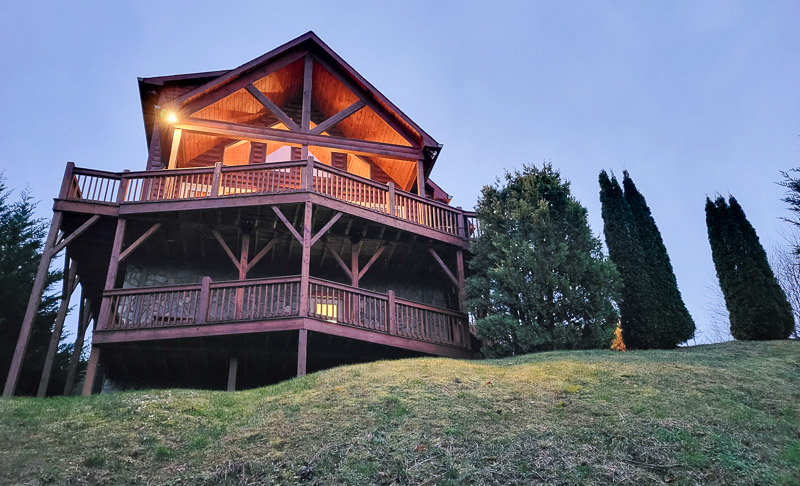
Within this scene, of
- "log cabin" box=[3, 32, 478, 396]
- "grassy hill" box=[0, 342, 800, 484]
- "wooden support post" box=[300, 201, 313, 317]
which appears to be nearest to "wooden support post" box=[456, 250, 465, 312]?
"log cabin" box=[3, 32, 478, 396]

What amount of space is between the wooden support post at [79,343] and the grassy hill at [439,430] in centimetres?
537

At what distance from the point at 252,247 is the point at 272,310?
379cm

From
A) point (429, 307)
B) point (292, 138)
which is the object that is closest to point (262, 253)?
point (292, 138)

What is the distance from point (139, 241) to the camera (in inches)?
580

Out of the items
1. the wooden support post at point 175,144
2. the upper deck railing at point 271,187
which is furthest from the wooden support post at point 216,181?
the wooden support post at point 175,144

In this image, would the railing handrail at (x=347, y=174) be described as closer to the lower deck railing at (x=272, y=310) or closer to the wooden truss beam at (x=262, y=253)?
the wooden truss beam at (x=262, y=253)

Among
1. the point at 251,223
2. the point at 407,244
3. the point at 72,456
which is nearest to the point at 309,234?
the point at 251,223

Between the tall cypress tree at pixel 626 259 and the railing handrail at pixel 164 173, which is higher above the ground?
the railing handrail at pixel 164 173

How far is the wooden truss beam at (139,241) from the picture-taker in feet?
47.8

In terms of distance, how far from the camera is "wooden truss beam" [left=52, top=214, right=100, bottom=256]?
1429 cm

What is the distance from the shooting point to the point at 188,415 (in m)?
9.45

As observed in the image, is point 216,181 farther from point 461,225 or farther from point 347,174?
point 461,225

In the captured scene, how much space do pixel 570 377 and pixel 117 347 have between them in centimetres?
969

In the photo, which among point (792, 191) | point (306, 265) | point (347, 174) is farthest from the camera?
point (347, 174)
